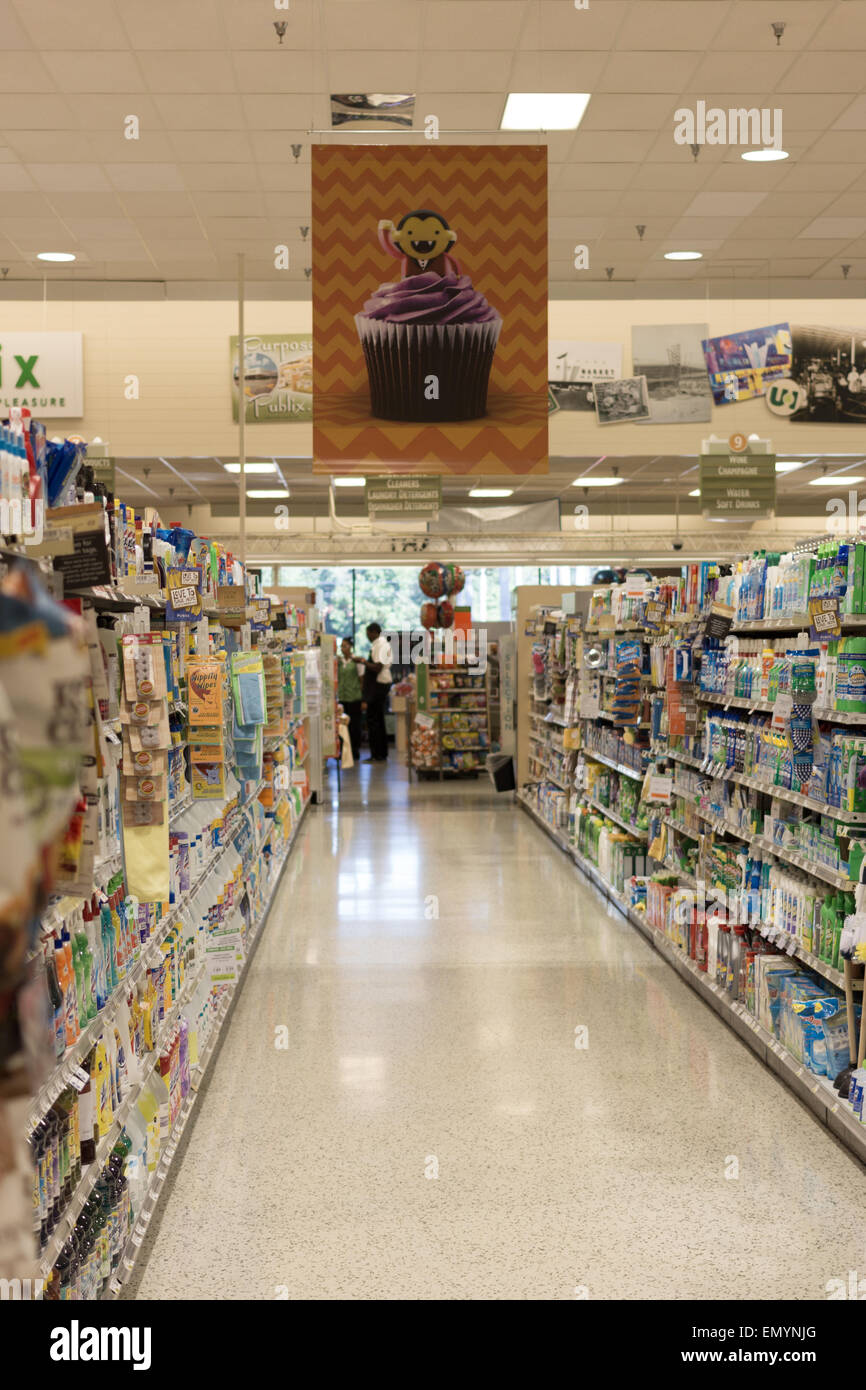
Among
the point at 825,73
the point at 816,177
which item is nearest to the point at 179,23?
the point at 825,73

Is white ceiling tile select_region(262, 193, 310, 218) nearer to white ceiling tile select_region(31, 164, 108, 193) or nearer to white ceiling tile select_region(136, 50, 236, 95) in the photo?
white ceiling tile select_region(31, 164, 108, 193)

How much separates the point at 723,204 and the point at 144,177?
3572 mm

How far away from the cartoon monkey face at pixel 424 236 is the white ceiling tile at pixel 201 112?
5.84 feet

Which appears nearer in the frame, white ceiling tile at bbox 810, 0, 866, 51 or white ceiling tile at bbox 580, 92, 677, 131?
white ceiling tile at bbox 810, 0, 866, 51

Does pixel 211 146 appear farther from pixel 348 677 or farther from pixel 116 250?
pixel 348 677

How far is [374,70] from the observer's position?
6055 millimetres

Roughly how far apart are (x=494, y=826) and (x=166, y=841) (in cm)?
918

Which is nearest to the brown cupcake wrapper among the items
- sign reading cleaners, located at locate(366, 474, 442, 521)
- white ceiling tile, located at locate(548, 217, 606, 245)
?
white ceiling tile, located at locate(548, 217, 606, 245)

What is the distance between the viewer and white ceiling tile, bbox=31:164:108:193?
23.3ft

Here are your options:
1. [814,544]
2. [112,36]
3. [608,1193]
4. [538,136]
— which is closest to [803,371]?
[538,136]

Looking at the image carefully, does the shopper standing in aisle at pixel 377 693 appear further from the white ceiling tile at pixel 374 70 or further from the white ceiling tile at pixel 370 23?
the white ceiling tile at pixel 370 23

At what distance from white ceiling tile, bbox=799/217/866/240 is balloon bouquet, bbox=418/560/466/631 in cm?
833

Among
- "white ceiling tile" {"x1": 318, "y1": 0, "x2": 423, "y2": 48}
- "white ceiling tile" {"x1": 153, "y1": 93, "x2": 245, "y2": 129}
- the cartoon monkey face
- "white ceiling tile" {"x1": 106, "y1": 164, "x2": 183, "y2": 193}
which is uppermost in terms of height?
"white ceiling tile" {"x1": 318, "y1": 0, "x2": 423, "y2": 48}

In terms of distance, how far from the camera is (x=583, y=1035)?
5750 millimetres
